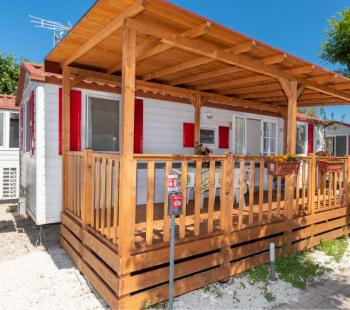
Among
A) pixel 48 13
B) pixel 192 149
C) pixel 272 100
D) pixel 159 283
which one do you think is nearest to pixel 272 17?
pixel 48 13

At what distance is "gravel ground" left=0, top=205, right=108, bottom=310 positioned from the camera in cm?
319

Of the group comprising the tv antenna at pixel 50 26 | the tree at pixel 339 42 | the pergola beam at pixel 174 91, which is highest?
the tree at pixel 339 42

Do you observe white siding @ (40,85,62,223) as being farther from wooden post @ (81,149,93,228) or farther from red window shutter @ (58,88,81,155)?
wooden post @ (81,149,93,228)

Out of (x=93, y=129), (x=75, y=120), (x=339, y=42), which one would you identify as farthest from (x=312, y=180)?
(x=339, y=42)

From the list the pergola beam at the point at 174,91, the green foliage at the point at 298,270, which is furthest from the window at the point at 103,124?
the green foliage at the point at 298,270

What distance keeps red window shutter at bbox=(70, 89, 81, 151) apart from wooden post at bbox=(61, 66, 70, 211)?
26cm

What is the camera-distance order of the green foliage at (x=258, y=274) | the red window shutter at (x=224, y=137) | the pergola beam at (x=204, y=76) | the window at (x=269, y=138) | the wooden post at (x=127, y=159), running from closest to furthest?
the wooden post at (x=127, y=159)
the green foliage at (x=258, y=274)
the pergola beam at (x=204, y=76)
the red window shutter at (x=224, y=137)
the window at (x=269, y=138)

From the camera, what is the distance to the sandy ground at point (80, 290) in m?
3.20

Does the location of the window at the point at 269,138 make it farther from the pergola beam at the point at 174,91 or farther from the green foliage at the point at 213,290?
the green foliage at the point at 213,290

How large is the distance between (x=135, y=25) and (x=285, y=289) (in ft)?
11.9

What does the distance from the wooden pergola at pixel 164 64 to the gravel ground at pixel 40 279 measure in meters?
1.05

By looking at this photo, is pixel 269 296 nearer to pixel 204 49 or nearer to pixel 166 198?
pixel 166 198

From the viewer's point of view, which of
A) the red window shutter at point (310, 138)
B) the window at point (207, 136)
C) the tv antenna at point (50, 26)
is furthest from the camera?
the red window shutter at point (310, 138)

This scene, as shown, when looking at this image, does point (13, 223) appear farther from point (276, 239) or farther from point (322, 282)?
point (322, 282)
